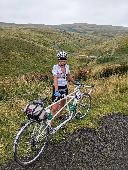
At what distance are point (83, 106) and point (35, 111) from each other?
5.00 m

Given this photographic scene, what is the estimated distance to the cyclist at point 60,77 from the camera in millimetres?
11880

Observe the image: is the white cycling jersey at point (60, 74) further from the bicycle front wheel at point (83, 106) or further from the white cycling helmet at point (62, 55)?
the bicycle front wheel at point (83, 106)

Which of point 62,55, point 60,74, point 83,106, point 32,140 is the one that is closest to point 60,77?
point 60,74

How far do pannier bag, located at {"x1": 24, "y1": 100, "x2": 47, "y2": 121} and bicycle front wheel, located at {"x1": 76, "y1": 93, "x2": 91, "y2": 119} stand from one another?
4.02m

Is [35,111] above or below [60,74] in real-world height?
below

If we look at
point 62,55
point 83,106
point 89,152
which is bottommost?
point 89,152

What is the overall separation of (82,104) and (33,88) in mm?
6266

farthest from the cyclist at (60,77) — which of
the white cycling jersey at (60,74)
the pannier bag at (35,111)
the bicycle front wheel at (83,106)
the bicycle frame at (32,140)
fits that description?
the pannier bag at (35,111)

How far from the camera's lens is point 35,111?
9469mm

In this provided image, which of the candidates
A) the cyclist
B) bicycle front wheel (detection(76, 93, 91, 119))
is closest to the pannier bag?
the cyclist

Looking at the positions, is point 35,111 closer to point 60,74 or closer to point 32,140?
point 32,140

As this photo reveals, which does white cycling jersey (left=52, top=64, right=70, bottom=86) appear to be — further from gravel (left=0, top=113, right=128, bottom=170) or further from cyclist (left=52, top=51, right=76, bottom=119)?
gravel (left=0, top=113, right=128, bottom=170)

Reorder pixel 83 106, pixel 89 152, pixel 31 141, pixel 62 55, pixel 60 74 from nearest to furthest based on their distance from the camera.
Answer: pixel 31 141 < pixel 89 152 < pixel 62 55 < pixel 60 74 < pixel 83 106

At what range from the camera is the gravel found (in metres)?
9.80
